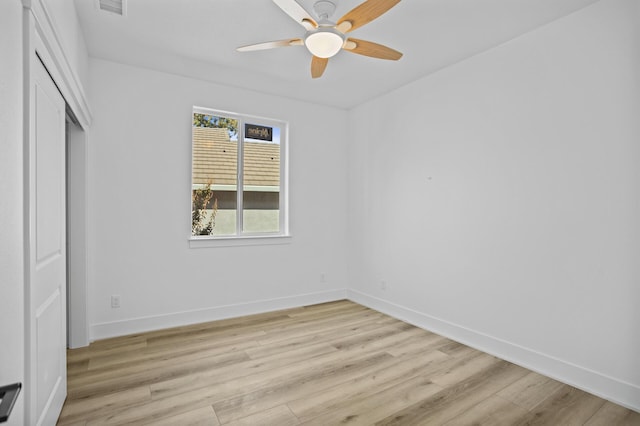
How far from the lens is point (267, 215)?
4312mm

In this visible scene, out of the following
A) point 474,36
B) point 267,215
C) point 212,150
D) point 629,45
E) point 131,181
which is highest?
point 474,36

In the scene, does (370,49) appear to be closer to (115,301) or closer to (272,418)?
(272,418)

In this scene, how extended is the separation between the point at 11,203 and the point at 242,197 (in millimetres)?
2925

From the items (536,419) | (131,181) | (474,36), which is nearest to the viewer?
(536,419)

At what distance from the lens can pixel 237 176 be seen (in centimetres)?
408

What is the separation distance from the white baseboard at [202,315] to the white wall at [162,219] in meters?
0.01

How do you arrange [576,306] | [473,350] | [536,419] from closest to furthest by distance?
[536,419], [576,306], [473,350]

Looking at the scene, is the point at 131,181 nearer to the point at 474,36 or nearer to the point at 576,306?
the point at 474,36

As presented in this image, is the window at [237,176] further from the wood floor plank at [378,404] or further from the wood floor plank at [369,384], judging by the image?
the wood floor plank at [378,404]

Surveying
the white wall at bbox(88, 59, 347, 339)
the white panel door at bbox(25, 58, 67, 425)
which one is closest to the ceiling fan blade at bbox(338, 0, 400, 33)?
the white panel door at bbox(25, 58, 67, 425)

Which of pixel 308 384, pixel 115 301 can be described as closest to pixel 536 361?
pixel 308 384

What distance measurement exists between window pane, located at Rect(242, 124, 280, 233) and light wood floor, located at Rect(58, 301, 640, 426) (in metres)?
1.37

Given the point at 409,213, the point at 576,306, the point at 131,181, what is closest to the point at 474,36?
the point at 409,213

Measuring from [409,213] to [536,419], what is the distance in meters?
2.20
